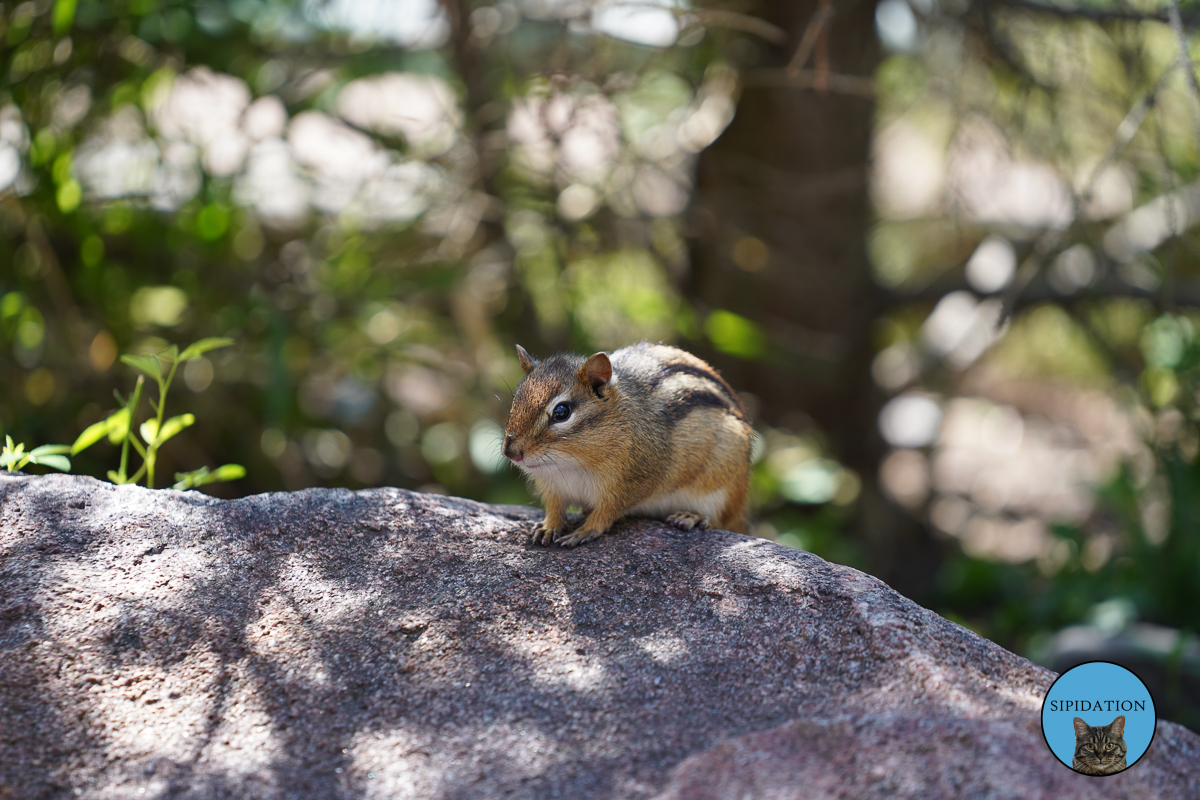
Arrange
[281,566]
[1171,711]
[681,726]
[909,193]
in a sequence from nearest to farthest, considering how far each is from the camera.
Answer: [681,726] → [281,566] → [1171,711] → [909,193]

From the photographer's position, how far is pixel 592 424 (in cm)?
312

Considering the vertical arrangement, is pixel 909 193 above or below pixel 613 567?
above

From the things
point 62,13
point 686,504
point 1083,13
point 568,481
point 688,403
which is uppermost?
point 1083,13

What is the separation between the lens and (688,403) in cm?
333

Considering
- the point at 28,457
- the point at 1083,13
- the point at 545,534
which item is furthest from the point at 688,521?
the point at 1083,13

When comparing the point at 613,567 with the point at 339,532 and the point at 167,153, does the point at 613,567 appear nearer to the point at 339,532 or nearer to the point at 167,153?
the point at 339,532

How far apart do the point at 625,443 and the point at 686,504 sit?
354mm

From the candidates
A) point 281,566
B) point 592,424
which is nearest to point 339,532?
point 281,566

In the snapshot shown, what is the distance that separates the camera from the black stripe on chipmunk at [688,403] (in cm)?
330

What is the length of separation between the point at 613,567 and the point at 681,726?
72 cm

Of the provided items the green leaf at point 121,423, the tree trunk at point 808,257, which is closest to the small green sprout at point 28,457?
the green leaf at point 121,423

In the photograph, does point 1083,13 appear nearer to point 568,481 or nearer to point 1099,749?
point 568,481

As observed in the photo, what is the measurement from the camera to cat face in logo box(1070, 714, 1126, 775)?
1.78 m

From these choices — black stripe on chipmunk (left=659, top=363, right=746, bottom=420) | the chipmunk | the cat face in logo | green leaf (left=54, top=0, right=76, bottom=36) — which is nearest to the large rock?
the cat face in logo
